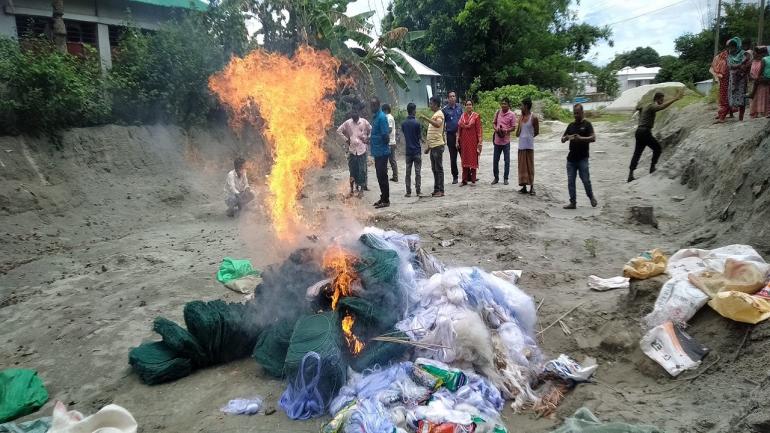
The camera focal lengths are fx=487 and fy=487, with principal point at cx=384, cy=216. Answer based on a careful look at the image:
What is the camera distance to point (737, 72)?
9.95 metres

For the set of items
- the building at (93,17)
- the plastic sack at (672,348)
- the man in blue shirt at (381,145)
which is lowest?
the plastic sack at (672,348)

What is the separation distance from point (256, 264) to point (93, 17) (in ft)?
41.8

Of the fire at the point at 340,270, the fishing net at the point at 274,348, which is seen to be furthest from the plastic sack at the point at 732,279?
the fishing net at the point at 274,348

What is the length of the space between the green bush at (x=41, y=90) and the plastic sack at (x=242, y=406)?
9.63 metres

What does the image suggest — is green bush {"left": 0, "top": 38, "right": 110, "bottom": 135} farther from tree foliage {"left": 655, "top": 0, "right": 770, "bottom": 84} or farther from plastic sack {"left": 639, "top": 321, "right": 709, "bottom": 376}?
tree foliage {"left": 655, "top": 0, "right": 770, "bottom": 84}

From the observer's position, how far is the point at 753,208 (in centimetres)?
605

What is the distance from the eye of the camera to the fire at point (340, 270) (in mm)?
4941

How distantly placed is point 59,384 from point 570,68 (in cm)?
3665

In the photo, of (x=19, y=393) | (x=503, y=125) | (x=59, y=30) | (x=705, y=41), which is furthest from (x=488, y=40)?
(x=19, y=393)

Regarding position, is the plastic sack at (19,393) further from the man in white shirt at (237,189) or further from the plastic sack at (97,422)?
the man in white shirt at (237,189)

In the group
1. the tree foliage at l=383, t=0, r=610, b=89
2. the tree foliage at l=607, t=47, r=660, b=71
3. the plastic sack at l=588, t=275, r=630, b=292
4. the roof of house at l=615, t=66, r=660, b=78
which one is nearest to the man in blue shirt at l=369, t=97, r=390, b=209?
the plastic sack at l=588, t=275, r=630, b=292

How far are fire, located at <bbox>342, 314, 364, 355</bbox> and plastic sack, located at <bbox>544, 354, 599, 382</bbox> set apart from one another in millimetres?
1683

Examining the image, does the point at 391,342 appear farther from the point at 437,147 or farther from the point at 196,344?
the point at 437,147

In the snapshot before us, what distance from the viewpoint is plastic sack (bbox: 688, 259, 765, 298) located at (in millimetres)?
4082
